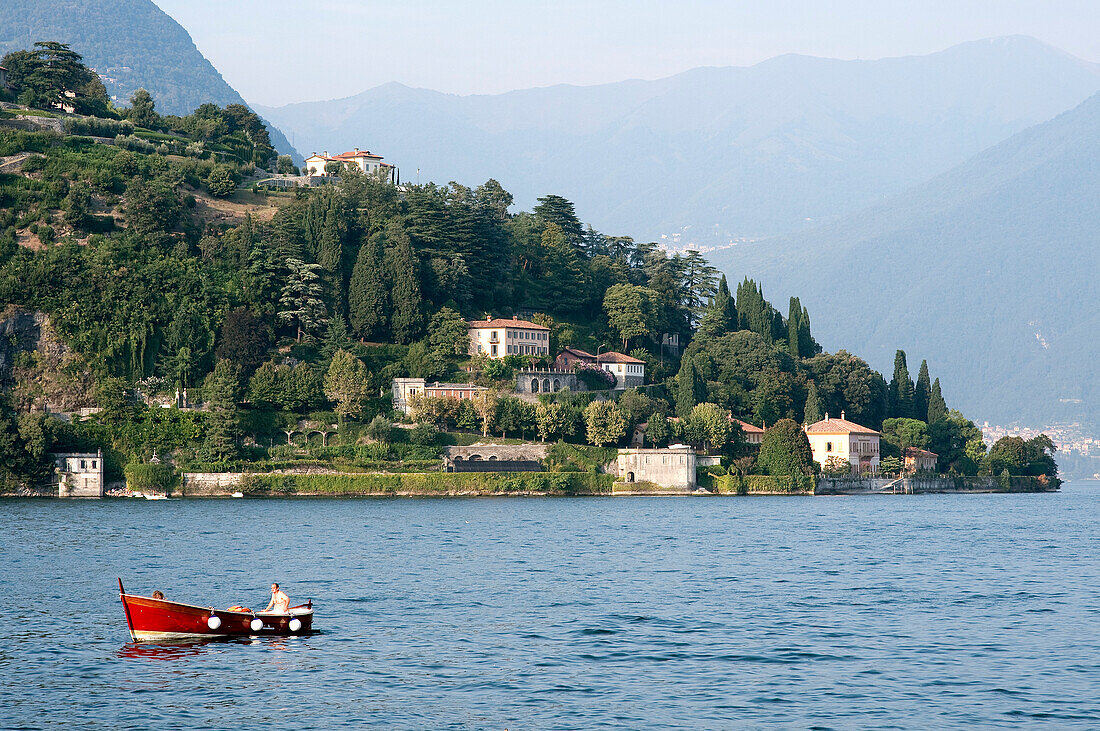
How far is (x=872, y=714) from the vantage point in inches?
1128

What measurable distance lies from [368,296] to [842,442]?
48078 mm

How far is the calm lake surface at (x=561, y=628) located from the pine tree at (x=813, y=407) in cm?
5402

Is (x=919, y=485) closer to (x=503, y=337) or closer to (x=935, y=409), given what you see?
(x=935, y=409)

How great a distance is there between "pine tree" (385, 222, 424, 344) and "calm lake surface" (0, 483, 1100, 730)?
44231 millimetres

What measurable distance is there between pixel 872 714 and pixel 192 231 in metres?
103

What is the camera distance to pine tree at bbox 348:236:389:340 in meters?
114

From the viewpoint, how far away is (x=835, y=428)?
12338cm

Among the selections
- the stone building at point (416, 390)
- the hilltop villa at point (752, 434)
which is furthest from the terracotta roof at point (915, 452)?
the stone building at point (416, 390)

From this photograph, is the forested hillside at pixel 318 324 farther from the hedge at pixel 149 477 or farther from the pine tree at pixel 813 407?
the hedge at pixel 149 477

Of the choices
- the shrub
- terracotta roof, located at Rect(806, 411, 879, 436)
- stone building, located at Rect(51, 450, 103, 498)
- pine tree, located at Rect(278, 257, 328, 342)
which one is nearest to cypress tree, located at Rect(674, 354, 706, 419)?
terracotta roof, located at Rect(806, 411, 879, 436)

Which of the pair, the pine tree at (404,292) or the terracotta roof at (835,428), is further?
the terracotta roof at (835,428)

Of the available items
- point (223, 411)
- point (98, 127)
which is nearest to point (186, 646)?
point (223, 411)

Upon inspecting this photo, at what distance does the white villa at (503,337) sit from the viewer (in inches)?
4631

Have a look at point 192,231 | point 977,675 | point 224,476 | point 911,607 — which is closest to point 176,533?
point 224,476
